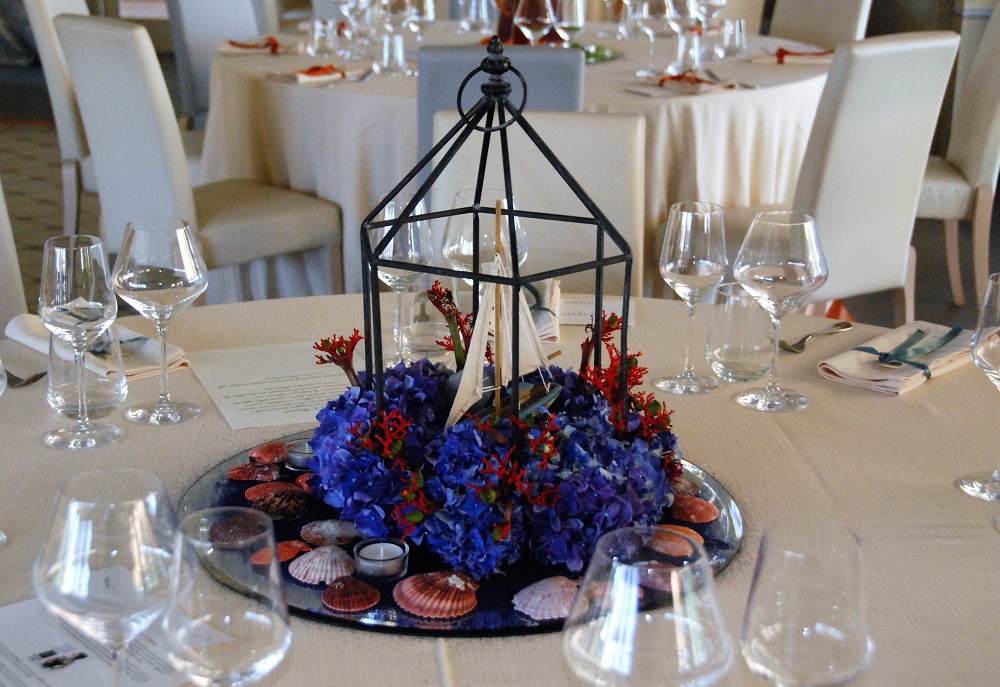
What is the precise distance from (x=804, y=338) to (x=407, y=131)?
1.55m

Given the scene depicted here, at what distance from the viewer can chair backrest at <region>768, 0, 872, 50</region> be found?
3941 mm

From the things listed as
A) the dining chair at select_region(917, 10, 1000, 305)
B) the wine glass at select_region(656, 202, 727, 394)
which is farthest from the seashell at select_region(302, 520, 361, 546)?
the dining chair at select_region(917, 10, 1000, 305)

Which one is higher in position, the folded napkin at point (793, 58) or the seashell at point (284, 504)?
the folded napkin at point (793, 58)

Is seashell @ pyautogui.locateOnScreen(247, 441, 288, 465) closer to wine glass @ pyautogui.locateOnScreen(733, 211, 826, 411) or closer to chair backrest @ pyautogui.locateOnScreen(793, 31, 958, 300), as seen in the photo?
wine glass @ pyautogui.locateOnScreen(733, 211, 826, 411)

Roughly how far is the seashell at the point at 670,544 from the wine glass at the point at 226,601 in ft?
0.66

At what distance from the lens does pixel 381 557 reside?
82cm

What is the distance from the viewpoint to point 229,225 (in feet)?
9.21

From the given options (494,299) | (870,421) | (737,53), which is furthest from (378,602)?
(737,53)

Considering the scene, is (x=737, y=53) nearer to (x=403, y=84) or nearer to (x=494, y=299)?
(x=403, y=84)

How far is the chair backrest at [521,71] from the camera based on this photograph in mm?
2404

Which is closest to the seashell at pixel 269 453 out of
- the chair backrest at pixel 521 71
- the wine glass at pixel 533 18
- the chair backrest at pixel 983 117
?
the chair backrest at pixel 521 71

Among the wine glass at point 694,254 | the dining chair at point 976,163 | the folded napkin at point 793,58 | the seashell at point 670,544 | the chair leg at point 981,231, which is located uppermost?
the folded napkin at point 793,58

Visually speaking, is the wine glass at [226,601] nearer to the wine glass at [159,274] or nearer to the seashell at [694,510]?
the seashell at [694,510]

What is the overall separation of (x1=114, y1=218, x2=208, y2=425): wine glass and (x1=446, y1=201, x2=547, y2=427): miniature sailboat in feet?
1.32
